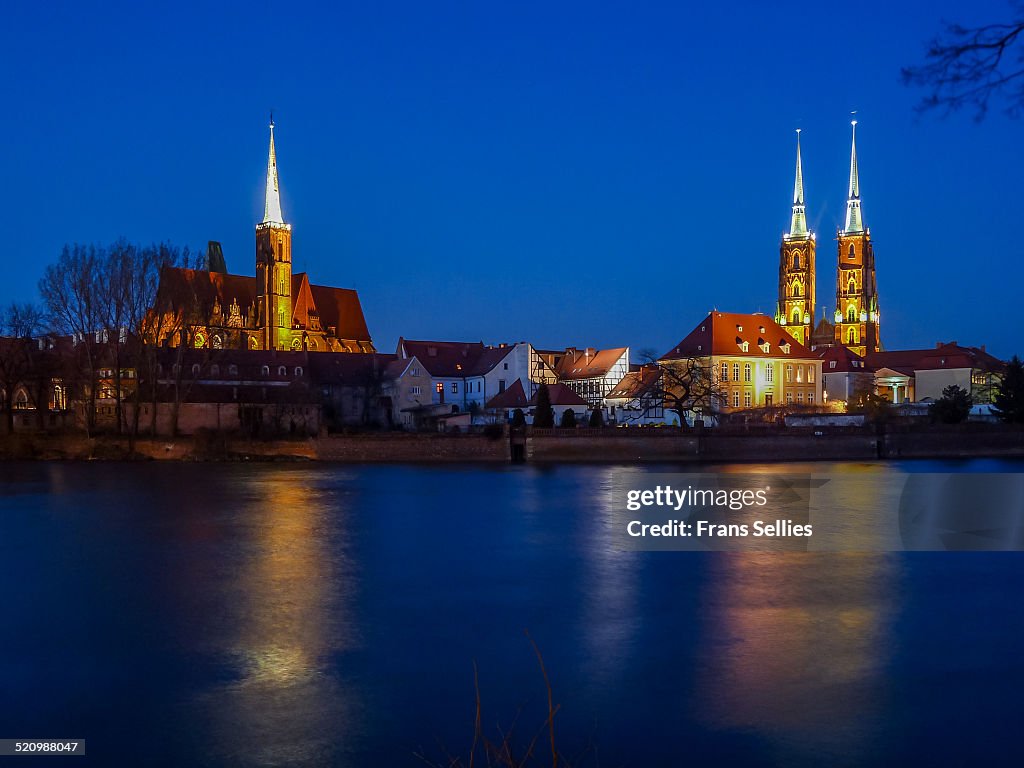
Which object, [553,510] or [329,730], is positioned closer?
[329,730]

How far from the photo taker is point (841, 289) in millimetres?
137375

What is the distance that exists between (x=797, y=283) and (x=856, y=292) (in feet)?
28.1

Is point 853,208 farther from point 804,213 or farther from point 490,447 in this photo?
point 490,447

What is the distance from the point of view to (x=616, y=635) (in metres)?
14.0

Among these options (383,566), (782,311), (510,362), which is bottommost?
(383,566)

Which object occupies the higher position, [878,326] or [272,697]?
[878,326]

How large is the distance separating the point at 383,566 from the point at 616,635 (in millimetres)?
7684

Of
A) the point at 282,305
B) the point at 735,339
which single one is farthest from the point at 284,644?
the point at 282,305

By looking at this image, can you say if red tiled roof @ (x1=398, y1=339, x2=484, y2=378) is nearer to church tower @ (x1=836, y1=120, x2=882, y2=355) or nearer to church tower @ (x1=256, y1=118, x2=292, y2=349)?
church tower @ (x1=256, y1=118, x2=292, y2=349)

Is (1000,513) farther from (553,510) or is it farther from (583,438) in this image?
(583,438)

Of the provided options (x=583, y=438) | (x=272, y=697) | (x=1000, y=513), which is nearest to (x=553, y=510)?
(x=1000, y=513)

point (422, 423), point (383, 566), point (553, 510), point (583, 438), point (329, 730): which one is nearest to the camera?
point (329, 730)

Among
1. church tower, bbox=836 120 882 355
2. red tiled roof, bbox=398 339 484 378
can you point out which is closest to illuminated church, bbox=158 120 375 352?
red tiled roof, bbox=398 339 484 378

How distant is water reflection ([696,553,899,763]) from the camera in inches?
390
